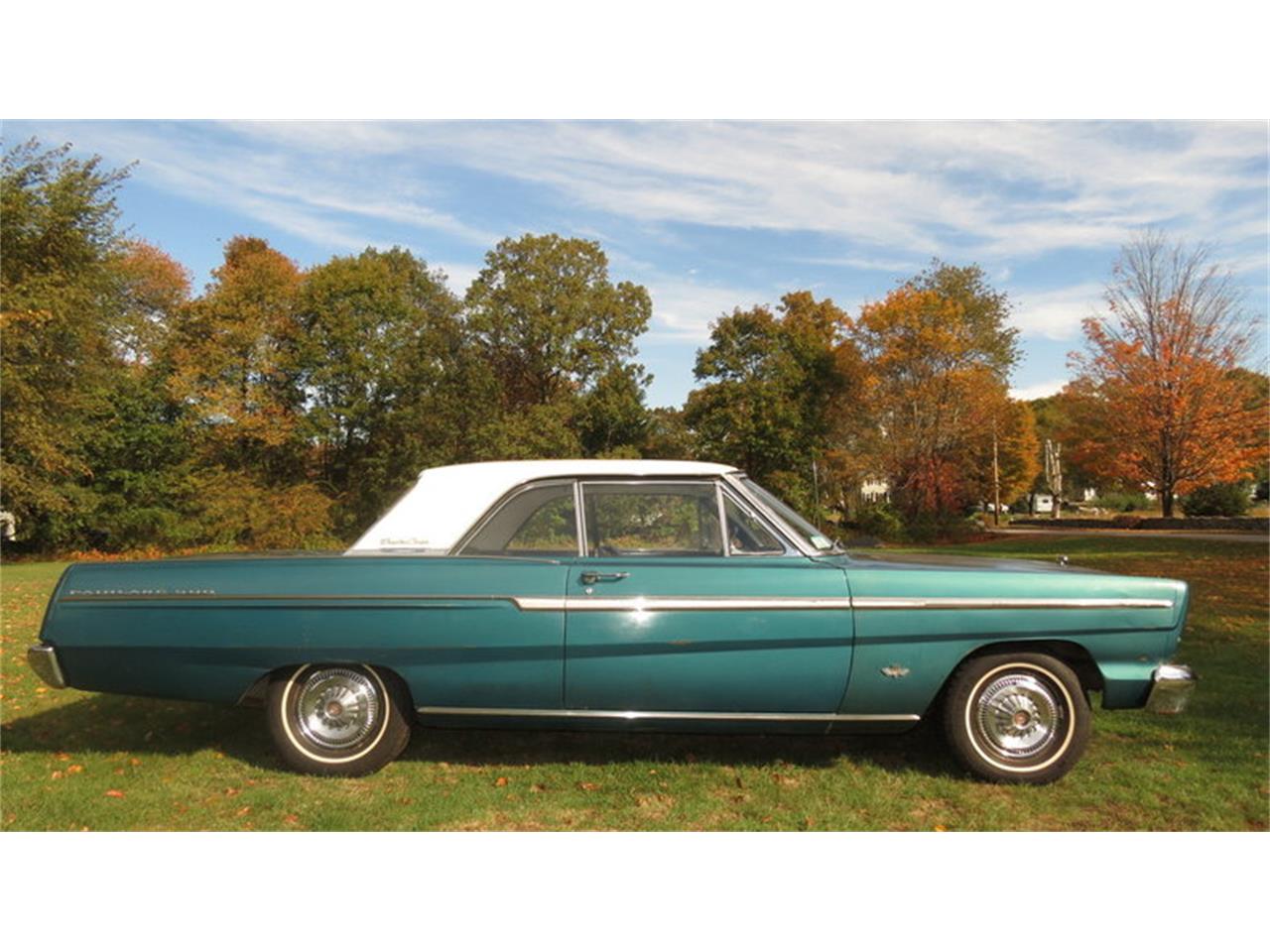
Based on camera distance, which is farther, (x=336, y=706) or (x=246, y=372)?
(x=246, y=372)

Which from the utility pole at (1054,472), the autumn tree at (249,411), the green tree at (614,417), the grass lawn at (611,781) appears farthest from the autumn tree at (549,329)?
the utility pole at (1054,472)

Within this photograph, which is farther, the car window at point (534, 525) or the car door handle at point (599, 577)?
the car window at point (534, 525)

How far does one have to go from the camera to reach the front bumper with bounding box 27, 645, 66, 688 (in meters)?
3.78

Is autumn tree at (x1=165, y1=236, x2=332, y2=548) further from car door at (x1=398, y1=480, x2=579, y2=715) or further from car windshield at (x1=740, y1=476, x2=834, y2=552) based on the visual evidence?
car windshield at (x1=740, y1=476, x2=834, y2=552)

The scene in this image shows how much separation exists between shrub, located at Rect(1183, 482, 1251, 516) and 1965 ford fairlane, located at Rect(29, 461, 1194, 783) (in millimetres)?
29728

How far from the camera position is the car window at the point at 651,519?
3.94 metres

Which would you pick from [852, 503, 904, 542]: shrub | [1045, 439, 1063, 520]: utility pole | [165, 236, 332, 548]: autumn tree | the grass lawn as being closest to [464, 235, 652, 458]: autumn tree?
[165, 236, 332, 548]: autumn tree

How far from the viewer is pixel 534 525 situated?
13.3 ft

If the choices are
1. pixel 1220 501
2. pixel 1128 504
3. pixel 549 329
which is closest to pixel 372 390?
pixel 549 329

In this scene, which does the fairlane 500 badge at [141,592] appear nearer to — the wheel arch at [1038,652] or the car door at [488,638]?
the car door at [488,638]

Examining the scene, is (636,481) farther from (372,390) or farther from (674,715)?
(372,390)

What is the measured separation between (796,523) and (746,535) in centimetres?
29

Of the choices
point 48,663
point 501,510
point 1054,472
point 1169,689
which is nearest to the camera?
point 1169,689

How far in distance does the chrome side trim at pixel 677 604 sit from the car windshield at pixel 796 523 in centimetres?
37
